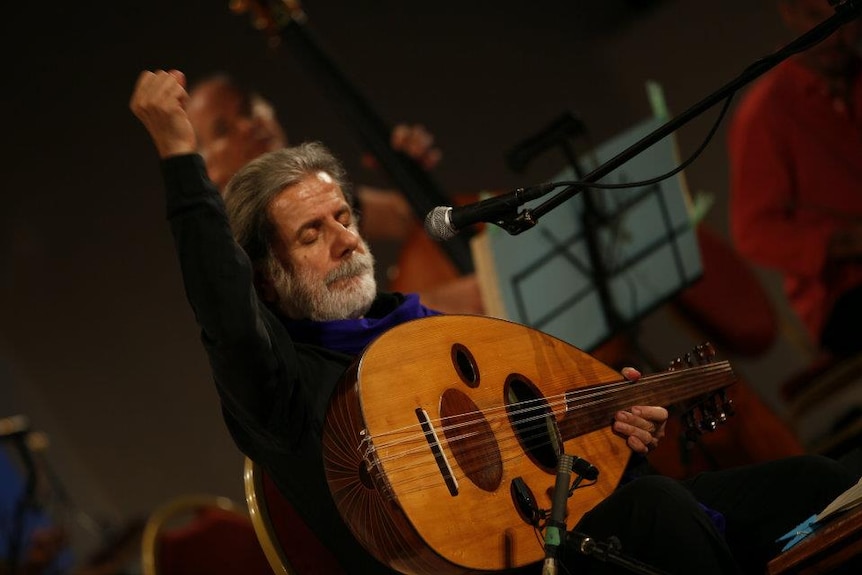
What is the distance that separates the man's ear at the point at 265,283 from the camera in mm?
2137

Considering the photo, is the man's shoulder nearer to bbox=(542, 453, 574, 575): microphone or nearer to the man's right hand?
bbox=(542, 453, 574, 575): microphone

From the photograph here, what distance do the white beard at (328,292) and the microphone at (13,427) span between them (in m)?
2.29

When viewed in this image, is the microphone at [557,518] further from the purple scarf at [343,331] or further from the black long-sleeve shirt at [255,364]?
the purple scarf at [343,331]

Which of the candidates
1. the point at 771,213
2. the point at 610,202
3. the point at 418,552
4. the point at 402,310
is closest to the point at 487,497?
the point at 418,552

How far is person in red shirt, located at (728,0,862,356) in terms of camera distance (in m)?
3.42

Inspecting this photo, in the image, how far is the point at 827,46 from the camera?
11.8ft

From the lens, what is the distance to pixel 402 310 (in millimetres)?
2072

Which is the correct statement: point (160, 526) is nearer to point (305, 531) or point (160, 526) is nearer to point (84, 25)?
point (305, 531)

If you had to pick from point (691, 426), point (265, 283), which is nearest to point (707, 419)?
point (691, 426)

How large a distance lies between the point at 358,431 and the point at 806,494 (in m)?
0.84

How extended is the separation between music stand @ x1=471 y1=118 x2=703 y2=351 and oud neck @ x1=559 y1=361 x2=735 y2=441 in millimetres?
868

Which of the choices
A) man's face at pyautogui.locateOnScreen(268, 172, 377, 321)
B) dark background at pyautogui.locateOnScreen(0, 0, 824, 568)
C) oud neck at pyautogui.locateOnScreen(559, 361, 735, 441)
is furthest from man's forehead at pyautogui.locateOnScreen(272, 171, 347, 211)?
dark background at pyautogui.locateOnScreen(0, 0, 824, 568)

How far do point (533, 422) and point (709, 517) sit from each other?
360 mm

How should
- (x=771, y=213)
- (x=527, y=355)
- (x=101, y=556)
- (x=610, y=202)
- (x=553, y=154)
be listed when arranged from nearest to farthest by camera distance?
(x=527, y=355) → (x=610, y=202) → (x=771, y=213) → (x=101, y=556) → (x=553, y=154)
